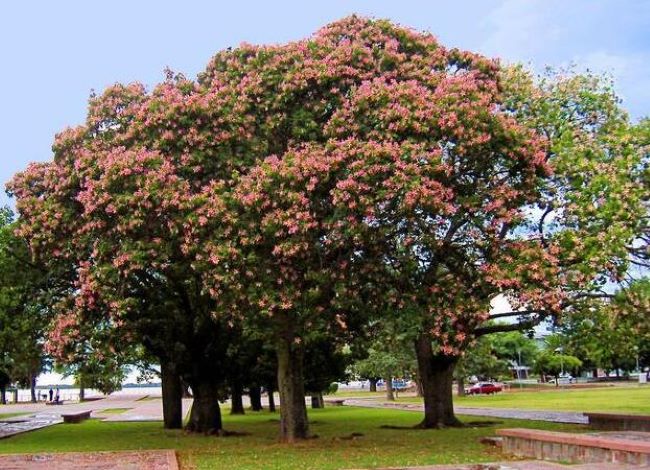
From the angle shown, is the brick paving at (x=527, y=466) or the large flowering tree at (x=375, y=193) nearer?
the brick paving at (x=527, y=466)

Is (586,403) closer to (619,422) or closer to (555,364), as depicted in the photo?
(619,422)

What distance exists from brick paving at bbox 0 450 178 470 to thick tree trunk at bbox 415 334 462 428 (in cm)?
1120

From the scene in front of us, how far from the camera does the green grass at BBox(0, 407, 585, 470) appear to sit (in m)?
16.1

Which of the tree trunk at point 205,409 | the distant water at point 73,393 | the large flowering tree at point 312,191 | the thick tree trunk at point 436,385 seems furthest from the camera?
the distant water at point 73,393

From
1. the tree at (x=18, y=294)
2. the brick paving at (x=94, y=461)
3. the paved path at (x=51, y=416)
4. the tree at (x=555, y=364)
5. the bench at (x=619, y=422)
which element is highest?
the tree at (x=18, y=294)

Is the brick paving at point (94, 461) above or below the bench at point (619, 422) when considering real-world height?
above

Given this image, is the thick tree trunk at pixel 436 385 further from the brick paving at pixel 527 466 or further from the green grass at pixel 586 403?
the brick paving at pixel 527 466

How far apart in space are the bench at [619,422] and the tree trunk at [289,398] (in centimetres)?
882

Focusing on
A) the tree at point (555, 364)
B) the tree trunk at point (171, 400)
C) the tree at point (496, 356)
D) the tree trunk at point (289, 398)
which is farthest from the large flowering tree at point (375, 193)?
the tree at point (555, 364)

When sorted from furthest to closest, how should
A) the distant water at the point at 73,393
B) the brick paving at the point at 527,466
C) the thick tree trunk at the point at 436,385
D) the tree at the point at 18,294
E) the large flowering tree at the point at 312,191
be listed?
the distant water at the point at 73,393 < the thick tree trunk at the point at 436,385 < the tree at the point at 18,294 < the large flowering tree at the point at 312,191 < the brick paving at the point at 527,466

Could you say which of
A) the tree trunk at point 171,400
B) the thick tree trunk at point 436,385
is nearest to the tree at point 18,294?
the tree trunk at point 171,400

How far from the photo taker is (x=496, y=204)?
17734 mm

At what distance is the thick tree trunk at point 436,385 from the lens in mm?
A: 27312

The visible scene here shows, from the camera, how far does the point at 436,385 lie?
27719 millimetres
